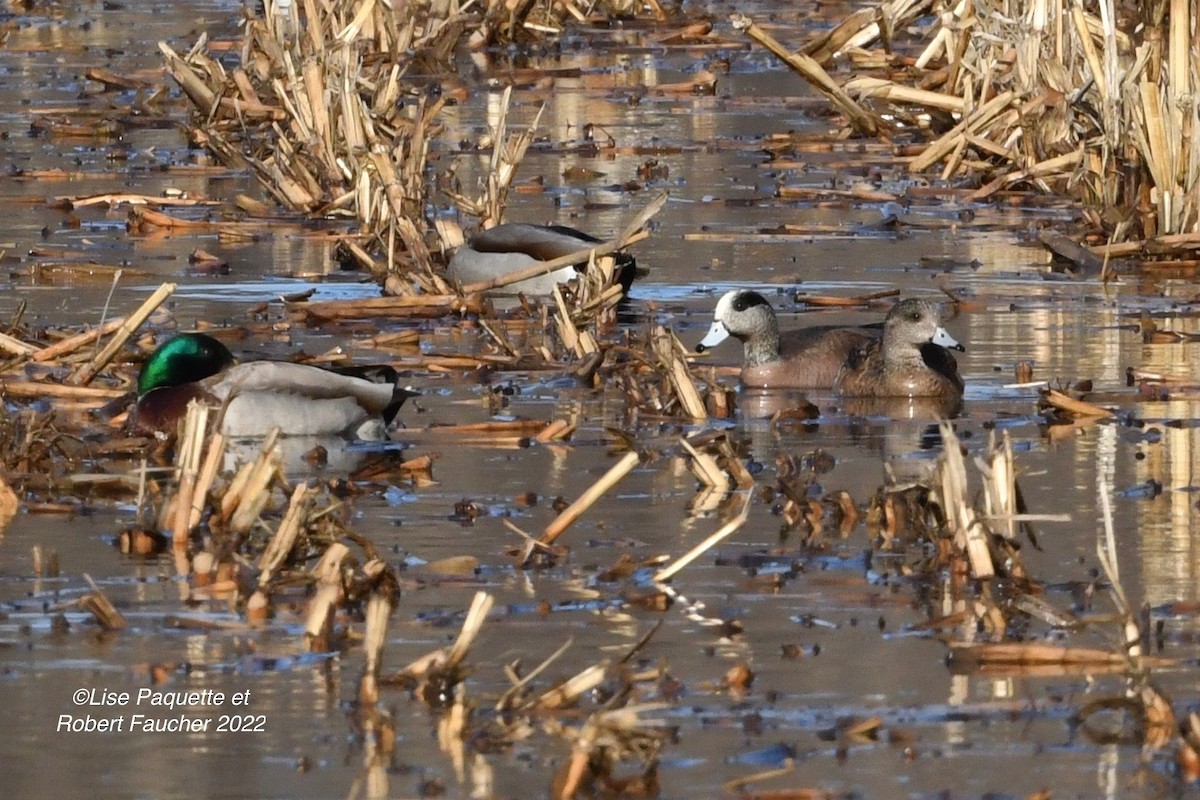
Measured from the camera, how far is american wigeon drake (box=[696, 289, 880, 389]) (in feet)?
36.4

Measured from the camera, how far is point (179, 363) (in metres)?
9.88

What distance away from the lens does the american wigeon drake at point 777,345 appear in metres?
11.1

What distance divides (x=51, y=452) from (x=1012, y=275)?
5.89 metres

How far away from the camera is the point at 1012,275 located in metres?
13.6

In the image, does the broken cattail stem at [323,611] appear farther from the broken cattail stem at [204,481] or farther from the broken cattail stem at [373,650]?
the broken cattail stem at [204,481]

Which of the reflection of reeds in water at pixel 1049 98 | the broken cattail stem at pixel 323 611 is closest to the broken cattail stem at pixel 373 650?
the broken cattail stem at pixel 323 611

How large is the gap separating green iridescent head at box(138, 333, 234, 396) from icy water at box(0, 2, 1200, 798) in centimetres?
79

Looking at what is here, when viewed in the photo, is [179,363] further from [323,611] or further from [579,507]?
[323,611]

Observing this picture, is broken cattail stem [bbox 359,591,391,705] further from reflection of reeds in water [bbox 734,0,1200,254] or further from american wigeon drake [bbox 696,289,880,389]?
reflection of reeds in water [bbox 734,0,1200,254]

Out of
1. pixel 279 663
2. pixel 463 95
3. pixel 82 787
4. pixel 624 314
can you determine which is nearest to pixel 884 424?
pixel 624 314

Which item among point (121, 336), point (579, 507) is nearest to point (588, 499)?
point (579, 507)

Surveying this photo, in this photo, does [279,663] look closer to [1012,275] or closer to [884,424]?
[884,424]

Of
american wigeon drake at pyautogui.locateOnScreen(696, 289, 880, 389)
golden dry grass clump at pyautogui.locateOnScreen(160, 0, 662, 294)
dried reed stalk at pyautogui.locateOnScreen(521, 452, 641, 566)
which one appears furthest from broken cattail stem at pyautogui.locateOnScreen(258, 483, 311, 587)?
golden dry grass clump at pyautogui.locateOnScreen(160, 0, 662, 294)

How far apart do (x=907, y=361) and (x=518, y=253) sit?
3222 millimetres
